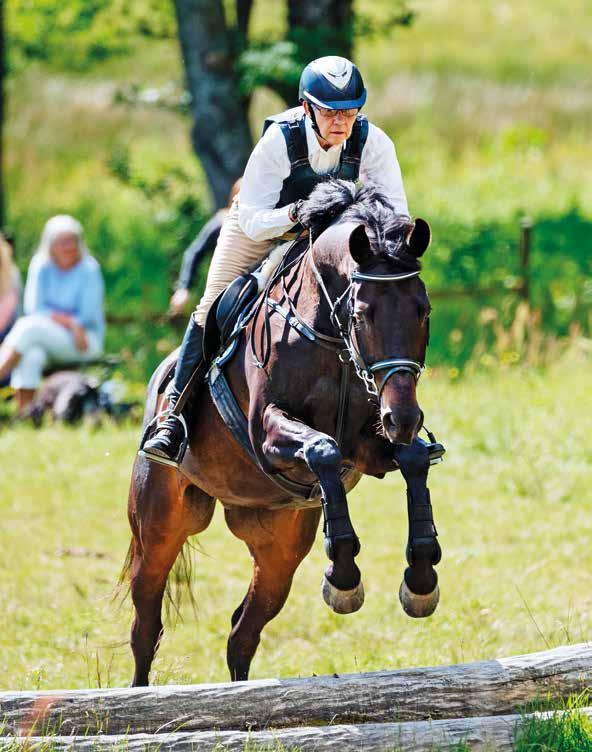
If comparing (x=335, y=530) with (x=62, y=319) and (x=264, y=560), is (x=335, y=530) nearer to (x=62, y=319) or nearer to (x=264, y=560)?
(x=264, y=560)

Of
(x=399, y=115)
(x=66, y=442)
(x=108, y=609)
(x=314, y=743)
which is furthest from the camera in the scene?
(x=399, y=115)

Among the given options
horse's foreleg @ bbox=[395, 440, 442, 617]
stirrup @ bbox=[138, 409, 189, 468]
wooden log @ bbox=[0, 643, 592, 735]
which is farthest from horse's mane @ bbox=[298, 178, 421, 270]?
wooden log @ bbox=[0, 643, 592, 735]

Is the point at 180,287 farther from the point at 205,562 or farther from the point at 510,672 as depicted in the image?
the point at 510,672

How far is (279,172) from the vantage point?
5.66m

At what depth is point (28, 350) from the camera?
41.2 ft

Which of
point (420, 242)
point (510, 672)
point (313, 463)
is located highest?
point (420, 242)

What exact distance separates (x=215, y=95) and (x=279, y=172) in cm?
945

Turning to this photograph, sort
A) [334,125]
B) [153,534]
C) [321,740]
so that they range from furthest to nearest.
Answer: [153,534] < [334,125] < [321,740]

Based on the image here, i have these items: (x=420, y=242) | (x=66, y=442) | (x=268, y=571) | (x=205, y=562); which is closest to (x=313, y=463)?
(x=420, y=242)

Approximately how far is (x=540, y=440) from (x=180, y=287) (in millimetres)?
3374

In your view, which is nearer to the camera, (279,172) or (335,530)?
(335,530)

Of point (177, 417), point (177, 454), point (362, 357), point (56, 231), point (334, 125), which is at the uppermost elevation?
point (334, 125)

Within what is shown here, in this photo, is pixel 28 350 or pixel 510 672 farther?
pixel 28 350

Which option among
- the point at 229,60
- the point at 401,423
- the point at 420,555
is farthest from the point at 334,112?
the point at 229,60
